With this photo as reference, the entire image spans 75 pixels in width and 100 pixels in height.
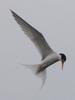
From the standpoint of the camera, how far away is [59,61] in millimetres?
2396

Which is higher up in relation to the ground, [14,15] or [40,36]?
[14,15]

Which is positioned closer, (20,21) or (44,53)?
(20,21)

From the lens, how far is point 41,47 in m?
2.50

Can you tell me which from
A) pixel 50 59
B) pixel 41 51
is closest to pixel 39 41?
pixel 41 51

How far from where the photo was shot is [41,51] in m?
2.51

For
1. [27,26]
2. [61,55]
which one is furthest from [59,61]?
[27,26]

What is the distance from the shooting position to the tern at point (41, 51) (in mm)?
2338

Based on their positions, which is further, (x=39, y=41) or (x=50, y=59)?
(x=39, y=41)

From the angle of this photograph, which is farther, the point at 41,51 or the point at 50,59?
the point at 41,51

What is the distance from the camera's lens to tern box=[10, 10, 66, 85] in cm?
234

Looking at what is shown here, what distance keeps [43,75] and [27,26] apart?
26cm

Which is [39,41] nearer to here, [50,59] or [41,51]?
[41,51]

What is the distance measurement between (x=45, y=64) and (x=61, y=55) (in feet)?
0.29

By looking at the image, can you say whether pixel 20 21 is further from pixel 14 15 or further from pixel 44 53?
pixel 44 53
